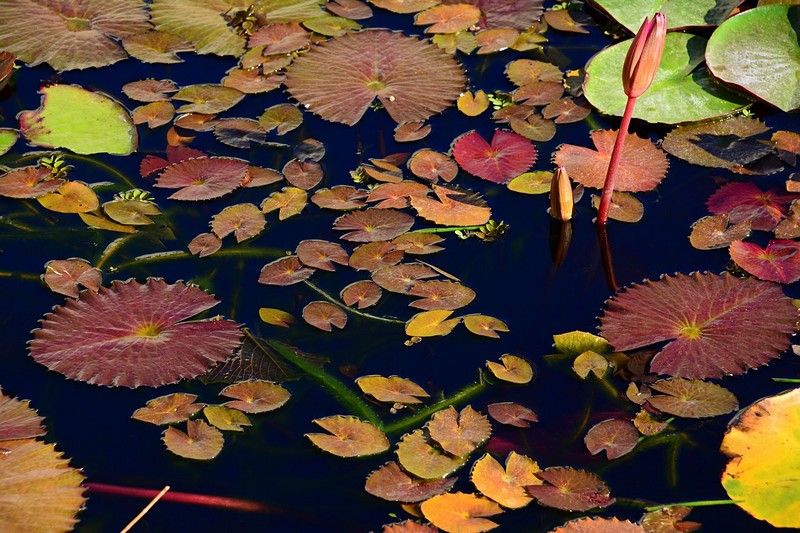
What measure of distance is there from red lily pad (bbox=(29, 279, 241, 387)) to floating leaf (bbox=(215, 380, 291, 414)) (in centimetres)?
12

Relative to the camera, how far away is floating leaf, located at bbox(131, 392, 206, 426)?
244 cm

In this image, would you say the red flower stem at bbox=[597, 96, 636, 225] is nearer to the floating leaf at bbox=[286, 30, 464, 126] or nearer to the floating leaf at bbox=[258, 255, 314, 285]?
the floating leaf at bbox=[286, 30, 464, 126]

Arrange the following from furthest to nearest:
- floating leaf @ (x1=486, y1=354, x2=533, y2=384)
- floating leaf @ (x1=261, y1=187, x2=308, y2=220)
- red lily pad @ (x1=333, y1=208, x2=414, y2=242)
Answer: floating leaf @ (x1=261, y1=187, x2=308, y2=220), red lily pad @ (x1=333, y1=208, x2=414, y2=242), floating leaf @ (x1=486, y1=354, x2=533, y2=384)

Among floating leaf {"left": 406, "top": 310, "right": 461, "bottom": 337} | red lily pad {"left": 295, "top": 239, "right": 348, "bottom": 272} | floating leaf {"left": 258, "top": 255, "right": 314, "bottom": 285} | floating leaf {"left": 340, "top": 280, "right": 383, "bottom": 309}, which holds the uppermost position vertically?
red lily pad {"left": 295, "top": 239, "right": 348, "bottom": 272}

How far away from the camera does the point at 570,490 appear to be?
223cm

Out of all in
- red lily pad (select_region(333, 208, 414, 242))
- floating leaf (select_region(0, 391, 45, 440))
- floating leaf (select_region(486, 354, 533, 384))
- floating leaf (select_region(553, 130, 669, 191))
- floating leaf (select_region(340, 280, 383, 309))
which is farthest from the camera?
floating leaf (select_region(553, 130, 669, 191))

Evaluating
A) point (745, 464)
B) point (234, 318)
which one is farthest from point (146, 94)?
point (745, 464)

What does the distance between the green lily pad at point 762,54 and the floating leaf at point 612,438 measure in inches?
66.8

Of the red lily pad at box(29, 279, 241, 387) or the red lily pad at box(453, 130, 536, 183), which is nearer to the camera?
the red lily pad at box(29, 279, 241, 387)

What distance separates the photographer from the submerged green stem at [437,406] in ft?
7.97

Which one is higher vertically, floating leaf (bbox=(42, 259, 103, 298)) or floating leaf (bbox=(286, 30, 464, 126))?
floating leaf (bbox=(286, 30, 464, 126))

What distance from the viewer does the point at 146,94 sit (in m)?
3.68

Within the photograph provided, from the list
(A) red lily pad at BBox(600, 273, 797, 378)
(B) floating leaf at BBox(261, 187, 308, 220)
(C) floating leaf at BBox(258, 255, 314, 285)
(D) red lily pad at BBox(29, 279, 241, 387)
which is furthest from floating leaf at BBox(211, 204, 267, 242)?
(A) red lily pad at BBox(600, 273, 797, 378)

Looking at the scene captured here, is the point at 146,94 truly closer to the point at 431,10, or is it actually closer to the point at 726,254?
the point at 431,10
